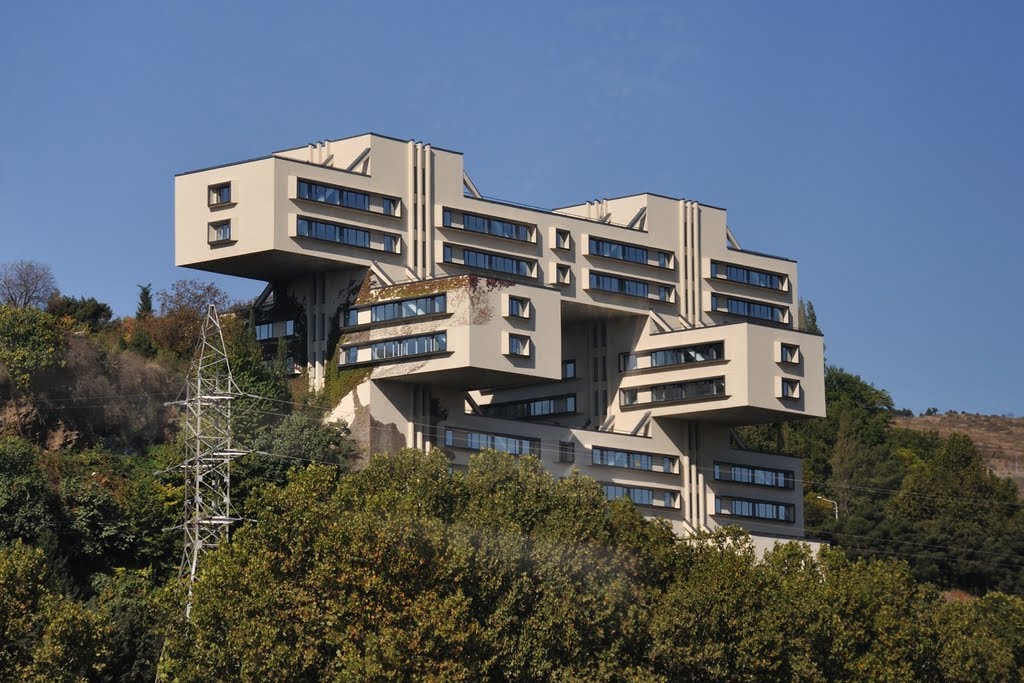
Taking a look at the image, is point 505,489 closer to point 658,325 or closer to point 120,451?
point 120,451

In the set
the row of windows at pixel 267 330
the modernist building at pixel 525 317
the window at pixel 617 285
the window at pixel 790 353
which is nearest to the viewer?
the modernist building at pixel 525 317

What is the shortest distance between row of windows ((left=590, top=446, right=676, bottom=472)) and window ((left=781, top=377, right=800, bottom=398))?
8.61m

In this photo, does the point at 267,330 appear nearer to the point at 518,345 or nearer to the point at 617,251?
the point at 518,345

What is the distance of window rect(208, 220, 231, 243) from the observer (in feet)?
318

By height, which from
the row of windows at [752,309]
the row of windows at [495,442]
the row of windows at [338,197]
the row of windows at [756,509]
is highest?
the row of windows at [338,197]

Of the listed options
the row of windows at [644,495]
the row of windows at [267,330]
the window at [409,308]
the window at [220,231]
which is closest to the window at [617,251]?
the row of windows at [644,495]

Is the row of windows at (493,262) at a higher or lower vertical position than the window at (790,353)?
higher

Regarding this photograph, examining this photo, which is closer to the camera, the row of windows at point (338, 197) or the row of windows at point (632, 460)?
the row of windows at point (338, 197)

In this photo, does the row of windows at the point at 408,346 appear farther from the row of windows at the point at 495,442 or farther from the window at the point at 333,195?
the window at the point at 333,195

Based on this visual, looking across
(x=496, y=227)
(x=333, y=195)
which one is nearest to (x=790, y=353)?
(x=496, y=227)

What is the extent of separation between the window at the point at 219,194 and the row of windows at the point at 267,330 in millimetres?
9027

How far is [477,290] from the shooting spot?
94.7 metres

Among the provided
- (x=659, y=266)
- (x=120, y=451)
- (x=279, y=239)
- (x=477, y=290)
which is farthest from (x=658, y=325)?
(x=120, y=451)

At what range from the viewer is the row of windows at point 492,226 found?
103062mm
